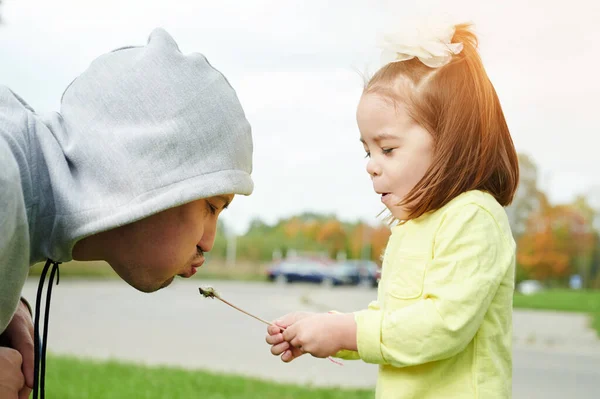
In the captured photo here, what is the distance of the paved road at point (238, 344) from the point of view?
6316 millimetres

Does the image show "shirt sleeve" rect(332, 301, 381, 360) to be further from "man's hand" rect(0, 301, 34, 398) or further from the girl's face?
"man's hand" rect(0, 301, 34, 398)

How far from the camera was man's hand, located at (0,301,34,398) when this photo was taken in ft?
5.58

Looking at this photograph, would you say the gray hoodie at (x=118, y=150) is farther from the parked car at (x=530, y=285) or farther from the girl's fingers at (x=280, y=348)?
the parked car at (x=530, y=285)

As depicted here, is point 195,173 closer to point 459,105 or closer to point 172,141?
point 172,141

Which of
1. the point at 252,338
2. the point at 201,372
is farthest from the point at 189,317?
the point at 201,372

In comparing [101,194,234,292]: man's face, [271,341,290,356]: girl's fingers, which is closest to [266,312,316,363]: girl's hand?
[271,341,290,356]: girl's fingers

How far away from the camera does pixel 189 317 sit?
34.9ft

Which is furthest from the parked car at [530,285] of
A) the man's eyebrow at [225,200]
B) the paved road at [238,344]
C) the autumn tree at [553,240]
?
the man's eyebrow at [225,200]

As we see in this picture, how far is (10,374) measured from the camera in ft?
5.30

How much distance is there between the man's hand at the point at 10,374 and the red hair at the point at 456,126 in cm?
91

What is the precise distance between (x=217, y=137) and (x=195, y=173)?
0.10m

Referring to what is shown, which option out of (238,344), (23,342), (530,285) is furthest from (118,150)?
(530,285)

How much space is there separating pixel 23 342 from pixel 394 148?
94 centimetres

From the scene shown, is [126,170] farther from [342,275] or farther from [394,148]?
[342,275]
